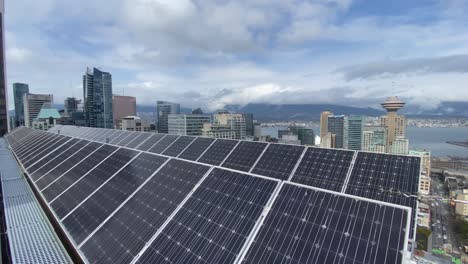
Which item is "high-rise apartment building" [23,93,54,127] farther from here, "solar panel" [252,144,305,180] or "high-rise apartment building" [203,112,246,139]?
"solar panel" [252,144,305,180]

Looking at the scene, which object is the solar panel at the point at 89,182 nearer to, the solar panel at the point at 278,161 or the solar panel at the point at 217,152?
the solar panel at the point at 217,152

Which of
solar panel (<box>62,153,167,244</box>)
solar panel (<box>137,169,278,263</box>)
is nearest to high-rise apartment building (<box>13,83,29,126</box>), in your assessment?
solar panel (<box>62,153,167,244</box>)

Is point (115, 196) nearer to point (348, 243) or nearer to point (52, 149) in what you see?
point (348, 243)

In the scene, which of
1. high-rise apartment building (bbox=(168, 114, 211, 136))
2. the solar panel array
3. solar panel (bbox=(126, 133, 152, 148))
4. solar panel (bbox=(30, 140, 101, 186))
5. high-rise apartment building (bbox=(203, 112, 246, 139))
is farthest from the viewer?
high-rise apartment building (bbox=(168, 114, 211, 136))

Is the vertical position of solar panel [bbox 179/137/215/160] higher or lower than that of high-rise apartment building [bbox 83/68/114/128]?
lower

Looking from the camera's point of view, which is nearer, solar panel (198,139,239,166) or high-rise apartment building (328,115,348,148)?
solar panel (198,139,239,166)

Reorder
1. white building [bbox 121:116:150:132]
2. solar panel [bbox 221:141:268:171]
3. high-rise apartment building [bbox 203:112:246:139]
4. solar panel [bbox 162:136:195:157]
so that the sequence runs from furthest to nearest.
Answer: white building [bbox 121:116:150:132], high-rise apartment building [bbox 203:112:246:139], solar panel [bbox 162:136:195:157], solar panel [bbox 221:141:268:171]

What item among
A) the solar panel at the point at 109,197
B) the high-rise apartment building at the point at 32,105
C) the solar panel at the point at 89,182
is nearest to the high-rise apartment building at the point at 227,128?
the solar panel at the point at 89,182
